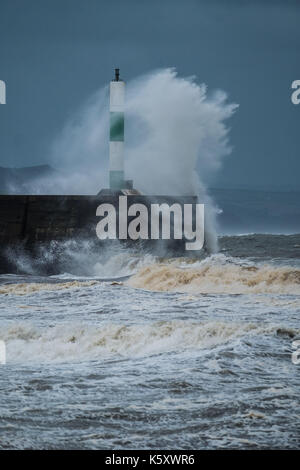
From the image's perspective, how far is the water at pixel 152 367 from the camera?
591 cm

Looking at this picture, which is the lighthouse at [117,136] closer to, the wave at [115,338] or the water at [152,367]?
the water at [152,367]

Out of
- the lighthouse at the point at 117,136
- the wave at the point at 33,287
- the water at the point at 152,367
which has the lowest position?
the water at the point at 152,367

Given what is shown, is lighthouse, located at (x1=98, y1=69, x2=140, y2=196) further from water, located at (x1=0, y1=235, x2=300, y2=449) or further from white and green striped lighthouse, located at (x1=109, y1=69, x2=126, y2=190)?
water, located at (x1=0, y1=235, x2=300, y2=449)

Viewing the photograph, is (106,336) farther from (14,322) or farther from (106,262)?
(106,262)

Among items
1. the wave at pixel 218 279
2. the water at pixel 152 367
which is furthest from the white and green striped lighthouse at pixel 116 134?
the water at pixel 152 367

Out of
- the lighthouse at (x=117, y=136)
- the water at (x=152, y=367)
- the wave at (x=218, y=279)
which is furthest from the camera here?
the lighthouse at (x=117, y=136)

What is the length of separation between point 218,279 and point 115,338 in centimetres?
578

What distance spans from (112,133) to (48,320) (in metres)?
11.3

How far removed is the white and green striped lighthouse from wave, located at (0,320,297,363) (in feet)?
36.4

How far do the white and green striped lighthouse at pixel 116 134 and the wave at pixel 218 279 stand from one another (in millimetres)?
4848

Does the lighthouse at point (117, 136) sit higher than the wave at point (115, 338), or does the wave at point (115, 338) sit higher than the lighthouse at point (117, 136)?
the lighthouse at point (117, 136)

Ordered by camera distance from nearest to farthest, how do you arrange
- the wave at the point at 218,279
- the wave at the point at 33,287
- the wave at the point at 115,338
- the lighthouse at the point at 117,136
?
the wave at the point at 115,338 → the wave at the point at 218,279 → the wave at the point at 33,287 → the lighthouse at the point at 117,136

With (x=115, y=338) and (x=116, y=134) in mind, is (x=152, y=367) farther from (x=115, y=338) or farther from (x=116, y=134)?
(x=116, y=134)

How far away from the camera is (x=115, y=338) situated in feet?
29.8
